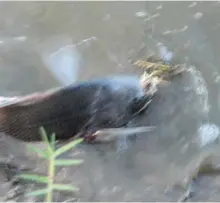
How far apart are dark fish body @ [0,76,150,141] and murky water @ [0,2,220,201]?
0.28 ft

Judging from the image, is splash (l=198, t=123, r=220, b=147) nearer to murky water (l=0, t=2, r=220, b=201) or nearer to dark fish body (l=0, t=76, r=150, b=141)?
murky water (l=0, t=2, r=220, b=201)

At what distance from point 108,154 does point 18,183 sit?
445 mm

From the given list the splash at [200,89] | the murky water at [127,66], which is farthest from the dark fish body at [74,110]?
the splash at [200,89]

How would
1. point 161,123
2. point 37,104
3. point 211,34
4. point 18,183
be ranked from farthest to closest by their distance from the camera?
1. point 211,34
2. point 161,123
3. point 37,104
4. point 18,183

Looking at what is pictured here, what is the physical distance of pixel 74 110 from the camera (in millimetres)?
2426

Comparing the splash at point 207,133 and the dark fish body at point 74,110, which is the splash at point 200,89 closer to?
the splash at point 207,133

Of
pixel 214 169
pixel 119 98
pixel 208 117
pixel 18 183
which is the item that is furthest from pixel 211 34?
pixel 18 183

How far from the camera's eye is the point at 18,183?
2.16 metres

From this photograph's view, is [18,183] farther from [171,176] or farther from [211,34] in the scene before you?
[211,34]

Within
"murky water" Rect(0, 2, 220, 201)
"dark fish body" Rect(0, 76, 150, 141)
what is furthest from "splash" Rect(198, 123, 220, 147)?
"dark fish body" Rect(0, 76, 150, 141)

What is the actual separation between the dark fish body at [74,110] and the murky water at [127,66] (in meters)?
0.09

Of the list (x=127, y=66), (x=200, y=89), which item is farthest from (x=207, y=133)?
(x=127, y=66)

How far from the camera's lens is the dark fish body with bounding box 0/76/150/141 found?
2369mm

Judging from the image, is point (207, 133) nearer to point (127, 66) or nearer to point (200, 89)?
point (200, 89)
